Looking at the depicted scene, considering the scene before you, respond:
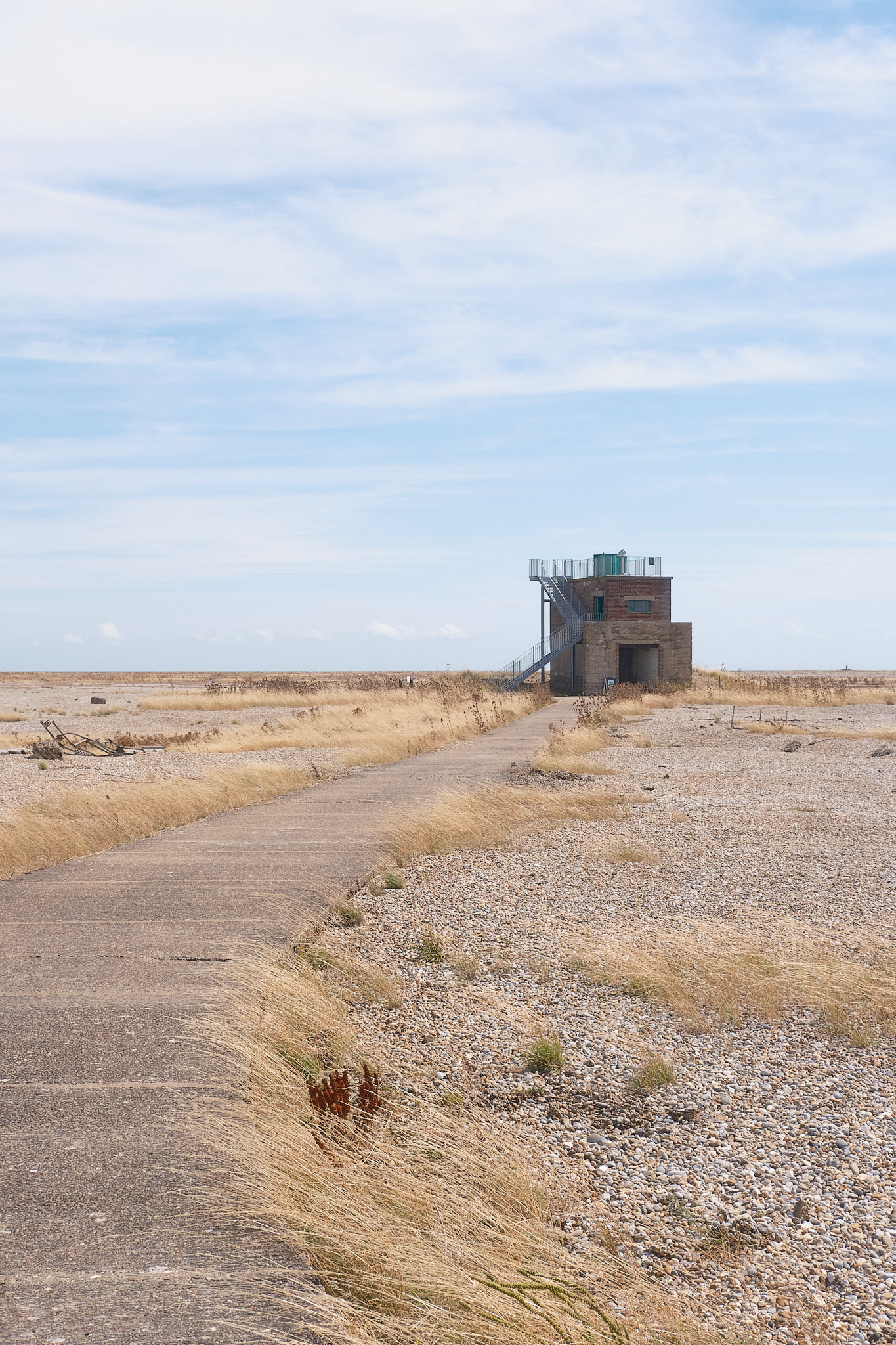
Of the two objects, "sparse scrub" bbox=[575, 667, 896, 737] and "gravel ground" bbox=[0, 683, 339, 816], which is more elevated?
"sparse scrub" bbox=[575, 667, 896, 737]

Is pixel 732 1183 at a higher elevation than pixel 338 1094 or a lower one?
lower

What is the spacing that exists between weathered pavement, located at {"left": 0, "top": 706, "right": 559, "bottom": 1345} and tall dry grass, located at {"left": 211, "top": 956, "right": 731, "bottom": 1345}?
154 millimetres

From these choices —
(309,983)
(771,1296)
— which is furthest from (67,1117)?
(771,1296)

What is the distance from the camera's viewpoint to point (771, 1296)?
3.24m

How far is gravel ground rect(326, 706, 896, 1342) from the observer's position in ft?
11.3

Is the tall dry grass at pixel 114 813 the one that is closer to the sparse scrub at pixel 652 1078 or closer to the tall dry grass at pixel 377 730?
the tall dry grass at pixel 377 730

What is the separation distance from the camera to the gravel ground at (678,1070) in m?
3.45

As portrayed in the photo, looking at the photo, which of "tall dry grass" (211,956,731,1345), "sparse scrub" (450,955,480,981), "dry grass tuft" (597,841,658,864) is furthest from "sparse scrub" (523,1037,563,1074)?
"dry grass tuft" (597,841,658,864)

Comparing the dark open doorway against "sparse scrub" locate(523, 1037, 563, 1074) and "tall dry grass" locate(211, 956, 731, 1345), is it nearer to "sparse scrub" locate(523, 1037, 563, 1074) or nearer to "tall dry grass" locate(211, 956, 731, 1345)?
"sparse scrub" locate(523, 1037, 563, 1074)

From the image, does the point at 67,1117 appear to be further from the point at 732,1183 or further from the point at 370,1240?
the point at 732,1183

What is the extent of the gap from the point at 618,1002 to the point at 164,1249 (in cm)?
377

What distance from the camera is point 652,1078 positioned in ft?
16.3

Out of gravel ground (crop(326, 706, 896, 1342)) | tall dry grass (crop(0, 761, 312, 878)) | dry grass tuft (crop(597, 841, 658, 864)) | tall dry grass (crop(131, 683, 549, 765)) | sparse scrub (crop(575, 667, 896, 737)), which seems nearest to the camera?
gravel ground (crop(326, 706, 896, 1342))

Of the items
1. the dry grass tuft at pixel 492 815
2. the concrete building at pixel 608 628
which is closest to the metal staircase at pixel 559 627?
the concrete building at pixel 608 628
